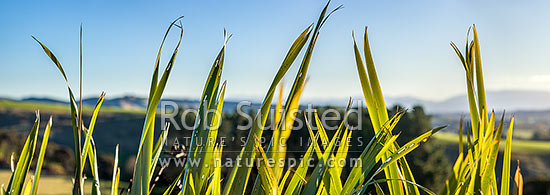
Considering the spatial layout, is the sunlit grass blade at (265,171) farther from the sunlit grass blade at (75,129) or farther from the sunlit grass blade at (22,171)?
the sunlit grass blade at (22,171)

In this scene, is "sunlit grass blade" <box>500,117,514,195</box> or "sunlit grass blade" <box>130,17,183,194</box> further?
"sunlit grass blade" <box>500,117,514,195</box>

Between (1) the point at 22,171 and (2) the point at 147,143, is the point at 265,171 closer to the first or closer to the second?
(2) the point at 147,143

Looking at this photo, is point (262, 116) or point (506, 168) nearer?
point (262, 116)

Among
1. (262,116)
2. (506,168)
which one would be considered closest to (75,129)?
(262,116)

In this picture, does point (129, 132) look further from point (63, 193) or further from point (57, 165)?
point (63, 193)

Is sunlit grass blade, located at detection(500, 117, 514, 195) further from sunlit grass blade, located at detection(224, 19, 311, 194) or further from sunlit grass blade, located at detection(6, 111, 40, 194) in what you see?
sunlit grass blade, located at detection(6, 111, 40, 194)

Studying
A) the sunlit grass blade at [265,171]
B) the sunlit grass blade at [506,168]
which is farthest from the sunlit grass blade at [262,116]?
the sunlit grass blade at [506,168]

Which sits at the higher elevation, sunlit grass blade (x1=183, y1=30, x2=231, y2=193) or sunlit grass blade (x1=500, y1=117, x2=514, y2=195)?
sunlit grass blade (x1=183, y1=30, x2=231, y2=193)

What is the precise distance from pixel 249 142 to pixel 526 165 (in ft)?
49.7

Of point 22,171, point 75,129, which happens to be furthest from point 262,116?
point 22,171

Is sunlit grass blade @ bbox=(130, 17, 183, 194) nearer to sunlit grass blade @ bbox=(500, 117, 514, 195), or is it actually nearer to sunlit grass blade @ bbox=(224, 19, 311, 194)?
sunlit grass blade @ bbox=(224, 19, 311, 194)

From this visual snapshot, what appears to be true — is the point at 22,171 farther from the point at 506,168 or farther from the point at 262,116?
the point at 506,168

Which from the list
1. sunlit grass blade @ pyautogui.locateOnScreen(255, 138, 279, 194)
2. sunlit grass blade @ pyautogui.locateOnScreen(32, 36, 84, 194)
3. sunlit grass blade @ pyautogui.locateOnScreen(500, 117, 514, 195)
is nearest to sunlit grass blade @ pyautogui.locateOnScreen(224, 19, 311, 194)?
sunlit grass blade @ pyautogui.locateOnScreen(255, 138, 279, 194)

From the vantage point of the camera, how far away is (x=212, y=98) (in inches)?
18.3
